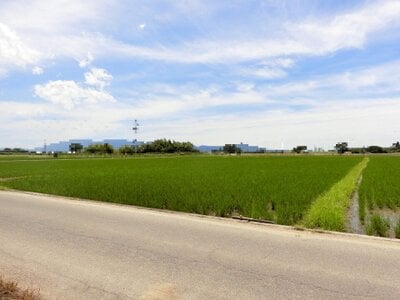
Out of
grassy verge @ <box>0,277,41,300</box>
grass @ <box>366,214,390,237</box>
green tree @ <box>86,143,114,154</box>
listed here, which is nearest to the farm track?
grass @ <box>366,214,390,237</box>

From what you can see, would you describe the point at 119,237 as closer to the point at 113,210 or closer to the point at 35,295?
the point at 35,295

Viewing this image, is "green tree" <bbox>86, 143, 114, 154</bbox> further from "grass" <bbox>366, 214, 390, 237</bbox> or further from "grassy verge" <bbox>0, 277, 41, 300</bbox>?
"grassy verge" <bbox>0, 277, 41, 300</bbox>

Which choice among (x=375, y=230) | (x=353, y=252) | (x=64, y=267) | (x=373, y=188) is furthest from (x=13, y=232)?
(x=373, y=188)

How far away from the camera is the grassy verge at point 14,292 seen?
16.1ft

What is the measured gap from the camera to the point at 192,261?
6.52m

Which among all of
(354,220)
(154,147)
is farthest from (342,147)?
(354,220)

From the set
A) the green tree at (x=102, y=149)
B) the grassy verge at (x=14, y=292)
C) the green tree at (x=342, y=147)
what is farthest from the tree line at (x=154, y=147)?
the grassy verge at (x=14, y=292)

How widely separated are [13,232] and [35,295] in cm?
430

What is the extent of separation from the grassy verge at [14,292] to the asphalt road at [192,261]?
8.3 inches

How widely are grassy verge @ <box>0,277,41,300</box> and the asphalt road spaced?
21 cm

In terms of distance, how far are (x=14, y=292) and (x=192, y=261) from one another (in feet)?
8.58

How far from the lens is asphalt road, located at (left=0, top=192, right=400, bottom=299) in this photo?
17.4 feet

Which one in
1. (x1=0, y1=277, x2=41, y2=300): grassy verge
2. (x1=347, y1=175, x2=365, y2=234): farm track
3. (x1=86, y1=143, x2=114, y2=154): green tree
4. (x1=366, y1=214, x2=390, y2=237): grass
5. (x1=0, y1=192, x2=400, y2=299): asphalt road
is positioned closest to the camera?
(x1=0, y1=277, x2=41, y2=300): grassy verge

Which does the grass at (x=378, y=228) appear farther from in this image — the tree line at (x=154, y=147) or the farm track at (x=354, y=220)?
the tree line at (x=154, y=147)
